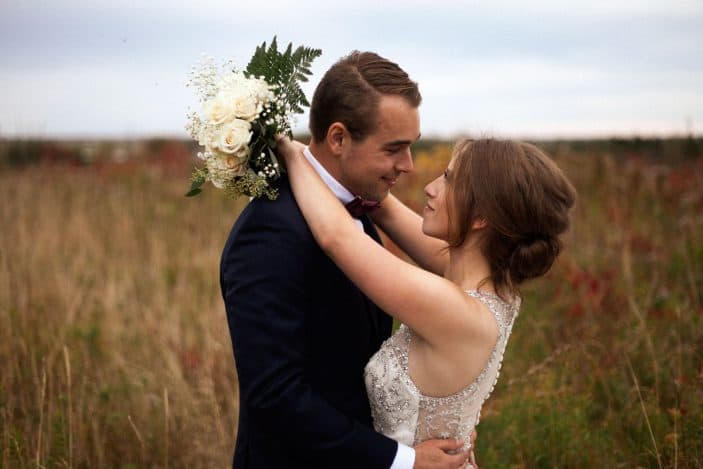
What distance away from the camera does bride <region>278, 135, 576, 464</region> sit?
2223 millimetres

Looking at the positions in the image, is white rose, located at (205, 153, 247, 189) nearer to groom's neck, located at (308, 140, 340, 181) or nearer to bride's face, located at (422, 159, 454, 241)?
groom's neck, located at (308, 140, 340, 181)

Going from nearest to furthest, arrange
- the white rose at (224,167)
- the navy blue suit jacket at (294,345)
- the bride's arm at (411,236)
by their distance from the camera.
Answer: the navy blue suit jacket at (294,345) → the white rose at (224,167) → the bride's arm at (411,236)

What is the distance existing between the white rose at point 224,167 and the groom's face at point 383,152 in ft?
1.42

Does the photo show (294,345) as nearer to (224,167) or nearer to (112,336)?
(224,167)

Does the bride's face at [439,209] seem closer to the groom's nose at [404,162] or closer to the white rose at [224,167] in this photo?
the groom's nose at [404,162]

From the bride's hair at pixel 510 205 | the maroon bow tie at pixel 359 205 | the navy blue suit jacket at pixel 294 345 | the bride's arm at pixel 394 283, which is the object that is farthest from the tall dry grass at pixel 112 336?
the bride's hair at pixel 510 205

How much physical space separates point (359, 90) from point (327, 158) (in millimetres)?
295

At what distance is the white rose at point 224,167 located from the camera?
2256 millimetres

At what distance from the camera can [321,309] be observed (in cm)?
234

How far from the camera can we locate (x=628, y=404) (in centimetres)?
401

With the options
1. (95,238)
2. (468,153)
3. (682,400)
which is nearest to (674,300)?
(682,400)

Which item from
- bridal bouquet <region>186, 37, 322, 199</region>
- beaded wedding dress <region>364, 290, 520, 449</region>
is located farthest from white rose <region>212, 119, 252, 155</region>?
beaded wedding dress <region>364, 290, 520, 449</region>

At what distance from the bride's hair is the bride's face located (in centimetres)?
2

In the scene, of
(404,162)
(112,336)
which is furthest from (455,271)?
→ (112,336)
